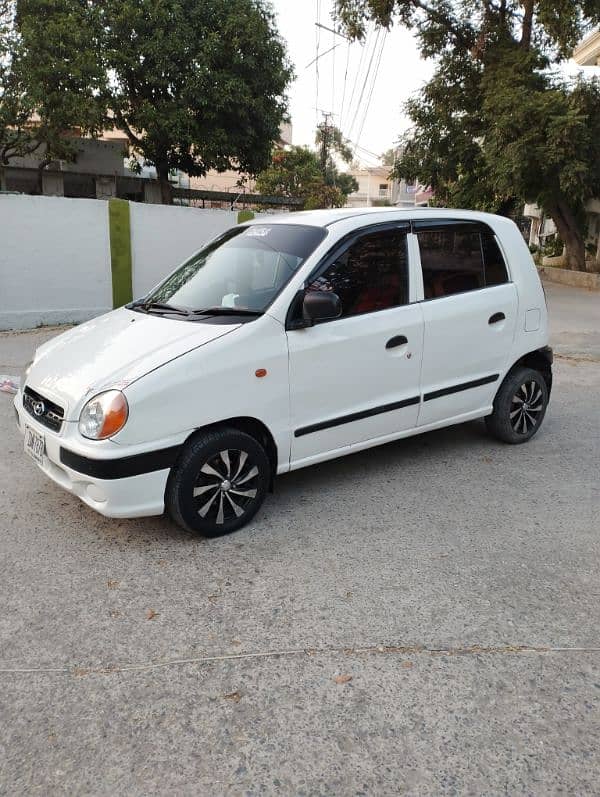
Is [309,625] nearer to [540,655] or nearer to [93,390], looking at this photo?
[540,655]

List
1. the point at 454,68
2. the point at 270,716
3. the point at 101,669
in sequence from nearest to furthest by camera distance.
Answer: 1. the point at 270,716
2. the point at 101,669
3. the point at 454,68

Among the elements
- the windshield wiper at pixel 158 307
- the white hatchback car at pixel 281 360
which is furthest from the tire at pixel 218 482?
the windshield wiper at pixel 158 307

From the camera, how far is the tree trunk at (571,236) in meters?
20.5

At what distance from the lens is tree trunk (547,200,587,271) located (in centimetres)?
2052

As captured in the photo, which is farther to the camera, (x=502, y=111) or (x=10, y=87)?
(x=10, y=87)

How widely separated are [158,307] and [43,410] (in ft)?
3.33

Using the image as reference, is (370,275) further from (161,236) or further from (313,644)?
(161,236)

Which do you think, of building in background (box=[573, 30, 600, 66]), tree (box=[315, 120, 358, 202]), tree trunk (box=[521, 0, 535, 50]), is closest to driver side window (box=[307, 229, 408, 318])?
tree trunk (box=[521, 0, 535, 50])

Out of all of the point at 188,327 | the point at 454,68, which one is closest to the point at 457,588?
the point at 188,327

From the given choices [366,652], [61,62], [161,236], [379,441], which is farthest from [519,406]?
[61,62]

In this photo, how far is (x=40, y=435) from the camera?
11.6 ft

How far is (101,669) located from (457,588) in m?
1.66

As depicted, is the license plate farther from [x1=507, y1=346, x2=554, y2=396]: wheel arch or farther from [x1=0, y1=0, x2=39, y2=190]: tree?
[x1=0, y1=0, x2=39, y2=190]: tree

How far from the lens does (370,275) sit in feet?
13.5
